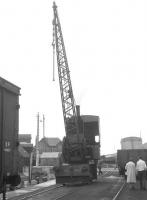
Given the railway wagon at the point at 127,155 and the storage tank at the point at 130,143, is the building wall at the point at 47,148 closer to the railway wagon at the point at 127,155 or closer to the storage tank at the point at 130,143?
the storage tank at the point at 130,143

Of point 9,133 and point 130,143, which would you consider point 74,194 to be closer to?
point 9,133

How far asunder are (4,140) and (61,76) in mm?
26242

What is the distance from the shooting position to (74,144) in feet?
95.9

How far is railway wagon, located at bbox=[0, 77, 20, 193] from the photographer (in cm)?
946

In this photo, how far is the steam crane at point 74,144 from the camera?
25.9 meters

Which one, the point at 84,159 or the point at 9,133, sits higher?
the point at 9,133

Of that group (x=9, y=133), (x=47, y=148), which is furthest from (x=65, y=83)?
(x=47, y=148)

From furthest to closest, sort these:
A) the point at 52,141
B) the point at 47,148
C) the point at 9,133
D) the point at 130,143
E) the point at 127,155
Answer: the point at 52,141 → the point at 47,148 → the point at 130,143 → the point at 127,155 → the point at 9,133

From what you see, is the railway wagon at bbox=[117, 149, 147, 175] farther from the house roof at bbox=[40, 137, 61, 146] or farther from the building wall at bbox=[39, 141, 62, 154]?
the house roof at bbox=[40, 137, 61, 146]

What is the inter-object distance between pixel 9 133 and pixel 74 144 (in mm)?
19581

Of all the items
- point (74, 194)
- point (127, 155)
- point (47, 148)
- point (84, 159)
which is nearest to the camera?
point (74, 194)

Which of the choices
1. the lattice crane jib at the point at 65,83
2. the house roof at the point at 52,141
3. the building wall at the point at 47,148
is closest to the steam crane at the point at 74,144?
the lattice crane jib at the point at 65,83

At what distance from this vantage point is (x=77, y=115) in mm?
32094

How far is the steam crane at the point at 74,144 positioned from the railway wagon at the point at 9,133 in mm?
15924
